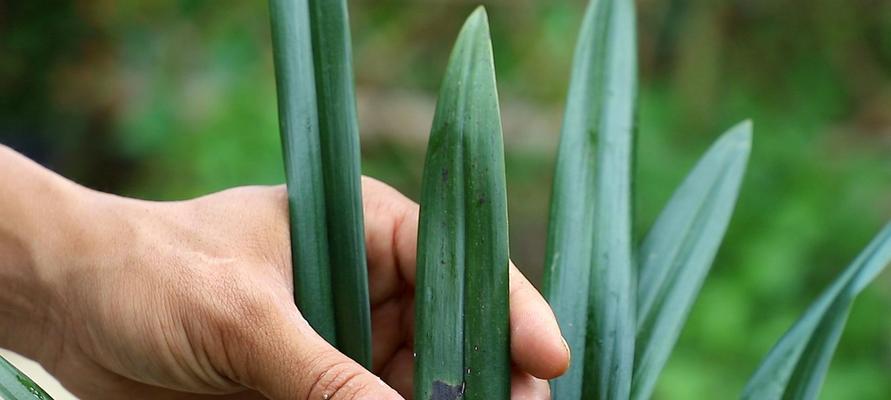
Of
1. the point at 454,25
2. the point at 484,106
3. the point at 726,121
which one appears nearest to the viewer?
the point at 484,106

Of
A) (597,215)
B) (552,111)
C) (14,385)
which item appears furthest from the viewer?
(552,111)

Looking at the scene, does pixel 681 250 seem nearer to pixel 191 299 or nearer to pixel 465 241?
pixel 465 241

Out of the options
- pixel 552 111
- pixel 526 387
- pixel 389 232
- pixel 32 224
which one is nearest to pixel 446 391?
pixel 526 387

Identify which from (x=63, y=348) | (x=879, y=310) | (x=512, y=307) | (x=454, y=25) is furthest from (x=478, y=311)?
(x=454, y=25)

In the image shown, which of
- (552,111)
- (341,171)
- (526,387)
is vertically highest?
(341,171)

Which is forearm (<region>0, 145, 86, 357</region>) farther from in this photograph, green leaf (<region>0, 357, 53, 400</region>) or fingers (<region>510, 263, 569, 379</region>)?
fingers (<region>510, 263, 569, 379</region>)

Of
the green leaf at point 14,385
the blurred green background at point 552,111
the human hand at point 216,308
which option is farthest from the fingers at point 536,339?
the blurred green background at point 552,111

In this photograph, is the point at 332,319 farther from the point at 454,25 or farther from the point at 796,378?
the point at 454,25

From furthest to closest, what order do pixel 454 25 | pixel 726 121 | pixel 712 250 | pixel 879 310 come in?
pixel 454 25 → pixel 726 121 → pixel 879 310 → pixel 712 250
